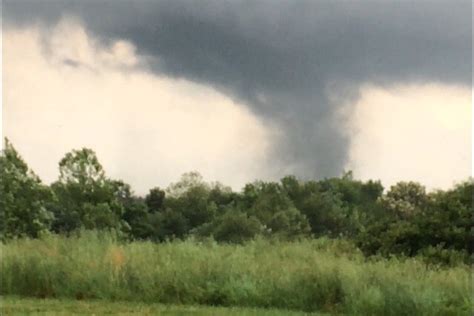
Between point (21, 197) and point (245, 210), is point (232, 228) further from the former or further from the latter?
point (21, 197)

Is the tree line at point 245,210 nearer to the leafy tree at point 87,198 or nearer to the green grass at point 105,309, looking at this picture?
the leafy tree at point 87,198

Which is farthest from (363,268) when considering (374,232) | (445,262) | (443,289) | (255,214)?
(255,214)

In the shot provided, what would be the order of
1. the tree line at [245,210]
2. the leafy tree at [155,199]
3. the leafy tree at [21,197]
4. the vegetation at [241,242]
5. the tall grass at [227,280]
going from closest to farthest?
the tall grass at [227,280], the vegetation at [241,242], the tree line at [245,210], the leafy tree at [155,199], the leafy tree at [21,197]

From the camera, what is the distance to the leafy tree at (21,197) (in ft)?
104

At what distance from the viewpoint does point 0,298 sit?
15391mm

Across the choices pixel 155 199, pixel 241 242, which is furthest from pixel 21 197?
pixel 241 242

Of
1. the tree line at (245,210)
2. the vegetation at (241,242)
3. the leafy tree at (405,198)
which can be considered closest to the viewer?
the vegetation at (241,242)

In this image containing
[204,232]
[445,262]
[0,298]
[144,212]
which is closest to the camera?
[0,298]

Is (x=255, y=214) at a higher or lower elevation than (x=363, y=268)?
higher

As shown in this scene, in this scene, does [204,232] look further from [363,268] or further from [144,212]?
[363,268]

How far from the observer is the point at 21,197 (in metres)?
32.9

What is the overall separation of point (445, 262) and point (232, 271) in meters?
7.94

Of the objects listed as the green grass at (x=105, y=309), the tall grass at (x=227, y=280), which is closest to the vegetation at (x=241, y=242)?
the tall grass at (x=227, y=280)

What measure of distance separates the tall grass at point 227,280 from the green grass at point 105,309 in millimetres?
1023
